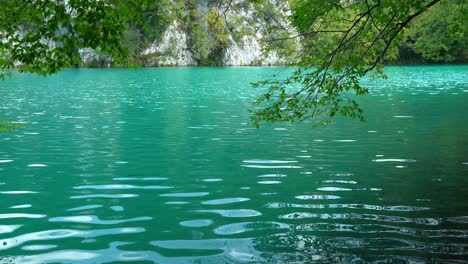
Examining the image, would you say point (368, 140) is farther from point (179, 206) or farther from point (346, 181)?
point (179, 206)

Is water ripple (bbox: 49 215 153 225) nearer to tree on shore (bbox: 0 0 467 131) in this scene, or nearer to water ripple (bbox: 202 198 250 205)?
water ripple (bbox: 202 198 250 205)

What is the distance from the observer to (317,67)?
402 inches

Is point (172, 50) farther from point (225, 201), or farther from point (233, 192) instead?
point (225, 201)

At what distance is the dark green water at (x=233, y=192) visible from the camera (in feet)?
24.2

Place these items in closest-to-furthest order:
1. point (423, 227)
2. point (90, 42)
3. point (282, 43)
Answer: point (90, 42)
point (423, 227)
point (282, 43)

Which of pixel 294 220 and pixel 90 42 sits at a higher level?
pixel 90 42

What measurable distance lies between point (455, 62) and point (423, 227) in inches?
3866

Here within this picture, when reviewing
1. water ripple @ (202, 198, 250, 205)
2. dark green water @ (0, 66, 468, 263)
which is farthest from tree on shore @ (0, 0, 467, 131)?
dark green water @ (0, 66, 468, 263)

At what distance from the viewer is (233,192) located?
10.7 meters

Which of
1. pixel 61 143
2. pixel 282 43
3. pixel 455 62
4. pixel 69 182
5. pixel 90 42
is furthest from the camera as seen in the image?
pixel 455 62

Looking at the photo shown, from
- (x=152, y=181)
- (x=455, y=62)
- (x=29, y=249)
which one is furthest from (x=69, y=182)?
(x=455, y=62)

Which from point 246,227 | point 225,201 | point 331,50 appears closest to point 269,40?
point 331,50

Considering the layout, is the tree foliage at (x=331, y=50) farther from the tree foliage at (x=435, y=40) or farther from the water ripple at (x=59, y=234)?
the tree foliage at (x=435, y=40)

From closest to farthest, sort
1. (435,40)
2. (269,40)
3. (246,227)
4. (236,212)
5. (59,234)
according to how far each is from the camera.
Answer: (59,234)
(246,227)
(236,212)
(269,40)
(435,40)
